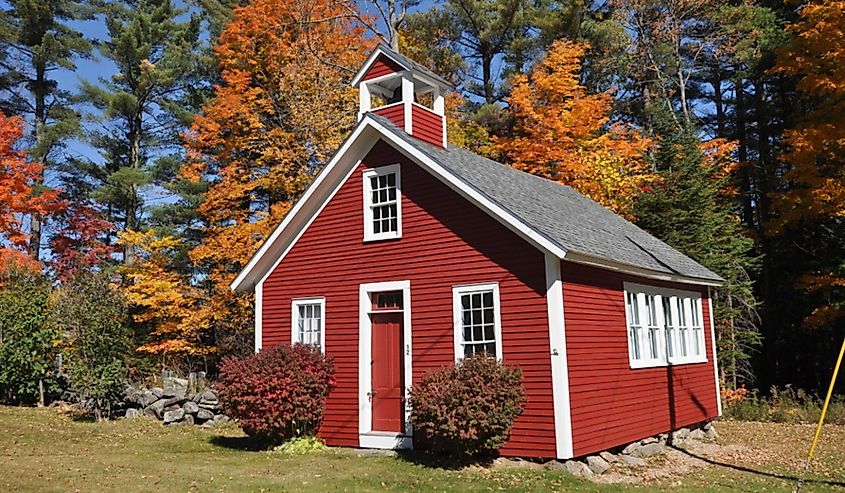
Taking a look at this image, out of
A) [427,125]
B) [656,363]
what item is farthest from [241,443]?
[656,363]

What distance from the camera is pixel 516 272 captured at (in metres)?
12.1

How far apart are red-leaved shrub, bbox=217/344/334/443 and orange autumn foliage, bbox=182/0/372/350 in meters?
10.8

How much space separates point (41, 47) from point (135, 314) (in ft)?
45.8

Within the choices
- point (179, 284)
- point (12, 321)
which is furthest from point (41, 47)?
point (12, 321)

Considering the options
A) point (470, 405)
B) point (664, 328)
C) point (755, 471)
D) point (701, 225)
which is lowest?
point (755, 471)

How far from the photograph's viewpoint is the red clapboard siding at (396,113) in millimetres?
14695

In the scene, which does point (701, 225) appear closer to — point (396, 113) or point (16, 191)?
point (396, 113)

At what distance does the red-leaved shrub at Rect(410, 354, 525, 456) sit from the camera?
10977 millimetres

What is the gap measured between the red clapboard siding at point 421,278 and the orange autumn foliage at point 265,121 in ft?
30.1

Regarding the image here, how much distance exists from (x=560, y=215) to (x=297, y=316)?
6.08 metres

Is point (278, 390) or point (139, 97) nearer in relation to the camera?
point (278, 390)

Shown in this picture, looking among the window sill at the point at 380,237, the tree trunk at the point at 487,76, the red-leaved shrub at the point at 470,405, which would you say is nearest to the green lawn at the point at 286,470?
the red-leaved shrub at the point at 470,405

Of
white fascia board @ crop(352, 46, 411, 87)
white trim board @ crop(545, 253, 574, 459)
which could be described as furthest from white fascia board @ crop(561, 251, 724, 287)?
white fascia board @ crop(352, 46, 411, 87)

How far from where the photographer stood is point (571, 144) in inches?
1018
